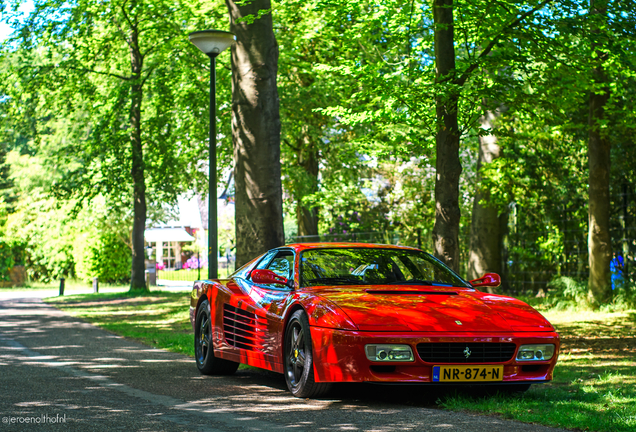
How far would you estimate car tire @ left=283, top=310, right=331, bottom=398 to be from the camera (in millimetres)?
6723

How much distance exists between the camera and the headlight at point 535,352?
6.54m

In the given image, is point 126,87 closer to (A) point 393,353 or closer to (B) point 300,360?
(B) point 300,360

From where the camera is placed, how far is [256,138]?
13.0m

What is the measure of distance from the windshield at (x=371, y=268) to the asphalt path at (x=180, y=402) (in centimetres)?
102

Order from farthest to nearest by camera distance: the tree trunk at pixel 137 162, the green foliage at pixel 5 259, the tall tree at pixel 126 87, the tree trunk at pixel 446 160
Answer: the green foliage at pixel 5 259 → the tree trunk at pixel 137 162 → the tall tree at pixel 126 87 → the tree trunk at pixel 446 160

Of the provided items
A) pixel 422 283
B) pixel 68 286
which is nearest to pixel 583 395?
pixel 422 283

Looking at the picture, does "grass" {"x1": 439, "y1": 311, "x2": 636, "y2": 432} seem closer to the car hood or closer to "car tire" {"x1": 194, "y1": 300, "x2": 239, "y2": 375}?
the car hood

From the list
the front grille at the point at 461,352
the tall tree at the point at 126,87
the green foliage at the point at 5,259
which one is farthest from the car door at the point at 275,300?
the green foliage at the point at 5,259

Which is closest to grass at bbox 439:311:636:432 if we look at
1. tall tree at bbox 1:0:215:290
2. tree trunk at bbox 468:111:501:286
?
tree trunk at bbox 468:111:501:286

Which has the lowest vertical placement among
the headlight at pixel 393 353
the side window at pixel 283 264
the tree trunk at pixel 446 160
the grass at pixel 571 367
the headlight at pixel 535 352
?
the grass at pixel 571 367

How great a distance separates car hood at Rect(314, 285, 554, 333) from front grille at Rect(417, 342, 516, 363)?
119mm

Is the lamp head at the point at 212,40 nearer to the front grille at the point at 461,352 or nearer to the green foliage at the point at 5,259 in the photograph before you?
the front grille at the point at 461,352

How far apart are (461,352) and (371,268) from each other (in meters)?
1.69

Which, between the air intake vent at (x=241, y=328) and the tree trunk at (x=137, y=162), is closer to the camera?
the air intake vent at (x=241, y=328)
